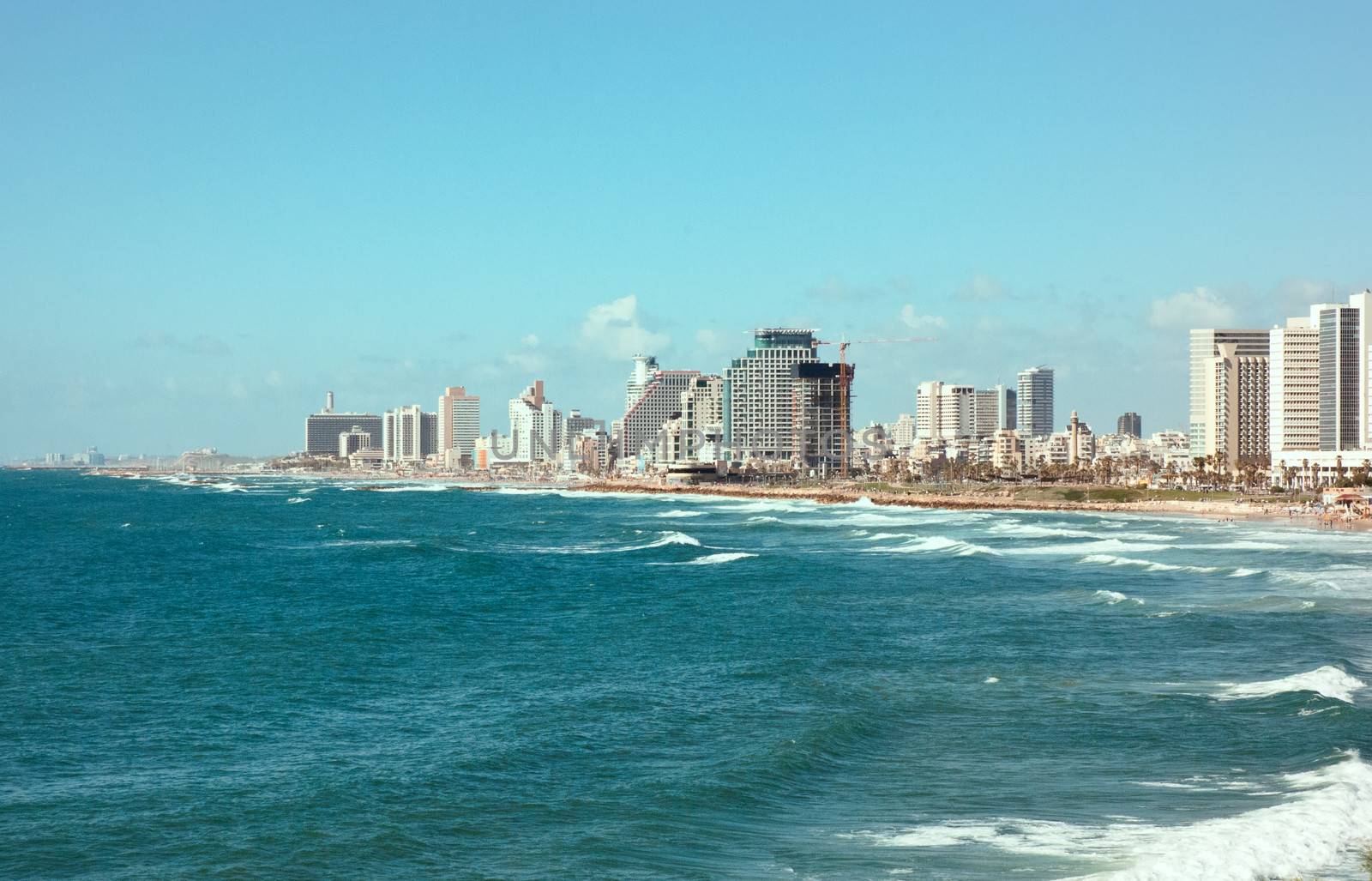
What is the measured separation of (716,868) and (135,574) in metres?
53.0

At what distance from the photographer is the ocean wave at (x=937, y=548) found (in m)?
74.2

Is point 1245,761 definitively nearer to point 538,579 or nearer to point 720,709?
point 720,709

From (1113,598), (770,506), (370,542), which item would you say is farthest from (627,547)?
(770,506)

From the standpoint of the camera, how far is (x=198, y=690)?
1248 inches

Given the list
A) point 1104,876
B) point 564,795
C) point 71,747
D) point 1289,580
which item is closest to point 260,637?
point 71,747

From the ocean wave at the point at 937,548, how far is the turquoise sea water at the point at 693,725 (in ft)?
41.2

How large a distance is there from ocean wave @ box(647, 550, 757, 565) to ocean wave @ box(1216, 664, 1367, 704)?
3999 centimetres

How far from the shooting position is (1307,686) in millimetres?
30109

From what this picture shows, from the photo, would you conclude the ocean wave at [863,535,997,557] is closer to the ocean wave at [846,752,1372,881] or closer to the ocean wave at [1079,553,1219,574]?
the ocean wave at [1079,553,1219,574]

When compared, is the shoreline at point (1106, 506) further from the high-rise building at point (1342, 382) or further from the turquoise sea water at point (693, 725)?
the high-rise building at point (1342, 382)

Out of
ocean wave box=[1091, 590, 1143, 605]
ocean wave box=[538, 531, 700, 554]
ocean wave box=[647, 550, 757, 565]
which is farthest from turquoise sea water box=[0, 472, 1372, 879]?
ocean wave box=[538, 531, 700, 554]

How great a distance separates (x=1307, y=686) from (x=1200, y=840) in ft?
42.7

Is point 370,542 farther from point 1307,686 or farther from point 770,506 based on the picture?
point 770,506

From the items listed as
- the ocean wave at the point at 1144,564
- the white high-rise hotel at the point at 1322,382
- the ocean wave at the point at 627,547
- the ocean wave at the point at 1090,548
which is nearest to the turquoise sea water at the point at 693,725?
the ocean wave at the point at 1144,564
